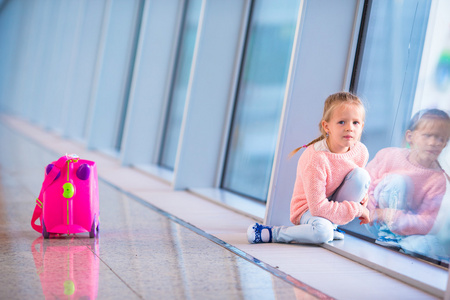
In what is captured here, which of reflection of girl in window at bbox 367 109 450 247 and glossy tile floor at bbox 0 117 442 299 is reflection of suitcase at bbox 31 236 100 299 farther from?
reflection of girl in window at bbox 367 109 450 247

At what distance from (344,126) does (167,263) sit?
1.10 m

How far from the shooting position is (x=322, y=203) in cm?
267

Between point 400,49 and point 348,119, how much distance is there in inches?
18.1

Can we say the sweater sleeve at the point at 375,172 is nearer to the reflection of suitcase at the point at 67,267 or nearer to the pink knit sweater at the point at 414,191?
the pink knit sweater at the point at 414,191

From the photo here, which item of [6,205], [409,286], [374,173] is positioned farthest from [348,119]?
[6,205]

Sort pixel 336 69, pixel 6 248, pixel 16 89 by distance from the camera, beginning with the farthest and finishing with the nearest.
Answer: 1. pixel 16 89
2. pixel 336 69
3. pixel 6 248

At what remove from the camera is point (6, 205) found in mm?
3246

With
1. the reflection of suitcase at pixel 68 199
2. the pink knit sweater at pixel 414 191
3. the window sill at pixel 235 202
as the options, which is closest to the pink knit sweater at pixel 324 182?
the pink knit sweater at pixel 414 191

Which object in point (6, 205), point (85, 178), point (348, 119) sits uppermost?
point (348, 119)

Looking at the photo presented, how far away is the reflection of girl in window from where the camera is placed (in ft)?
8.18

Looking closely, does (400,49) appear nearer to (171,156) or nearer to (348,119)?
(348,119)

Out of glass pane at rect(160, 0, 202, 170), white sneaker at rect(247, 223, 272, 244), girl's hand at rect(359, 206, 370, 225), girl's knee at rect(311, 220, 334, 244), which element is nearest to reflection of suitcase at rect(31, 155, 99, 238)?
white sneaker at rect(247, 223, 272, 244)

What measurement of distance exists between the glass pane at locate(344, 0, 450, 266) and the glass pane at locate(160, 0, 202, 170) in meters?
2.66

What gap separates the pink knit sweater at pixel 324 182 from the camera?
2.67 metres
